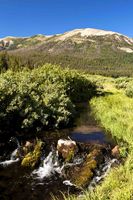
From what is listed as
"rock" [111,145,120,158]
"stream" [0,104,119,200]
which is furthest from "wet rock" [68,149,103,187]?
"rock" [111,145,120,158]

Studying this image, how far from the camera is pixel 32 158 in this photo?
1066 inches

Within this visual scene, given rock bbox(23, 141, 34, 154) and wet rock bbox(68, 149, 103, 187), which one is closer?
wet rock bbox(68, 149, 103, 187)

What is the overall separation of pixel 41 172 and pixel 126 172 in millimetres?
8185

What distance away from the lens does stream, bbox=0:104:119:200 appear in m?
21.5

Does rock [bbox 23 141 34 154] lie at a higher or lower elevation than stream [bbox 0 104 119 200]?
higher

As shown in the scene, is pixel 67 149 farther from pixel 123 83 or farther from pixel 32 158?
pixel 123 83

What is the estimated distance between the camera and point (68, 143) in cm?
2812

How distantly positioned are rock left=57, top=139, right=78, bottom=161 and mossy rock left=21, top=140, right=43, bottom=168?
1839mm

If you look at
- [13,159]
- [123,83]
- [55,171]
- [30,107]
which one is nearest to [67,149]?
[55,171]

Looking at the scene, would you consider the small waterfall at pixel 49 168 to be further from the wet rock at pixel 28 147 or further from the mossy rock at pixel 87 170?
the wet rock at pixel 28 147

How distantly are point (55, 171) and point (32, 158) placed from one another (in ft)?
9.08

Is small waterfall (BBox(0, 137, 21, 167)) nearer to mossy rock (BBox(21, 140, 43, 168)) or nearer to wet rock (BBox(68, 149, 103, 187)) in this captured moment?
mossy rock (BBox(21, 140, 43, 168))

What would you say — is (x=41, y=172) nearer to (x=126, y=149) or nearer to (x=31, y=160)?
(x=31, y=160)

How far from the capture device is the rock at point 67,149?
26875mm
